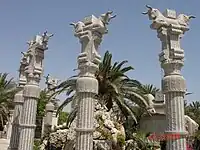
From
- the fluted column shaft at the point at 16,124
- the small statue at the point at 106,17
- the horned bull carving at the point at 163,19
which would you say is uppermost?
the small statue at the point at 106,17

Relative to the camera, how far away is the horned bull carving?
649cm

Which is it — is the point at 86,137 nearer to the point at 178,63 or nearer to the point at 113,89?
the point at 178,63

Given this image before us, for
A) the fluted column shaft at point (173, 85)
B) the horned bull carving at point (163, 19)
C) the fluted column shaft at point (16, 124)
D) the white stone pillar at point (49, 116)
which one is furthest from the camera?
the white stone pillar at point (49, 116)

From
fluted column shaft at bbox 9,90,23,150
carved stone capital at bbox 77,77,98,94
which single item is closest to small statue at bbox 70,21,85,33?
carved stone capital at bbox 77,77,98,94

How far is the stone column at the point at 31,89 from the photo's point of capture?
8.41 metres

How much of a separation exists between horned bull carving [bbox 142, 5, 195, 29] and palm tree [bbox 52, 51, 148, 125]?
16.2 ft

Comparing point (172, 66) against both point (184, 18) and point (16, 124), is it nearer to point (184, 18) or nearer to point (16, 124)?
point (184, 18)

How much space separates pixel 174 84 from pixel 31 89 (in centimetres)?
465

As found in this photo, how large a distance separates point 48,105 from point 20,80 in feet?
23.6

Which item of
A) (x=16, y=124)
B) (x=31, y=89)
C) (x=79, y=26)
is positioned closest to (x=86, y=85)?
(x=79, y=26)

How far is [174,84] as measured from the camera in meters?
6.01

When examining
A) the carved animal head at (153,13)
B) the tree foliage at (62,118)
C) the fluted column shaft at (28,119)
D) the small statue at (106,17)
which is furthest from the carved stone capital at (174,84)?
the tree foliage at (62,118)

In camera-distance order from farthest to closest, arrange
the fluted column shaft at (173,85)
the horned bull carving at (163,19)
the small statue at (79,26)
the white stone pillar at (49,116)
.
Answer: the white stone pillar at (49,116) < the small statue at (79,26) < the horned bull carving at (163,19) < the fluted column shaft at (173,85)

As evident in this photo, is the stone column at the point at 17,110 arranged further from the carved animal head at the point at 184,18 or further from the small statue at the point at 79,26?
the carved animal head at the point at 184,18
